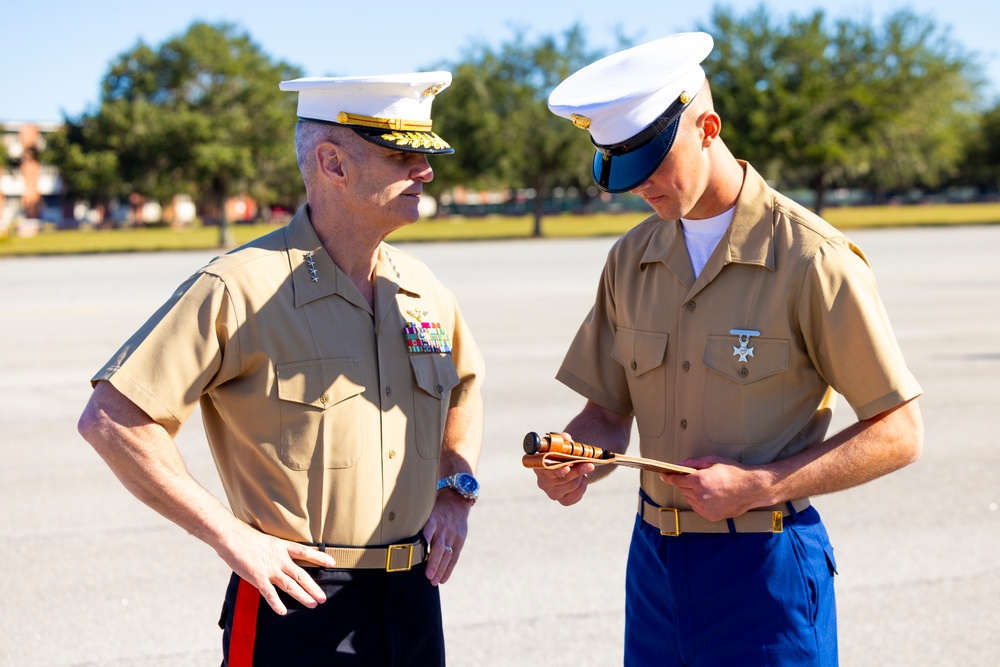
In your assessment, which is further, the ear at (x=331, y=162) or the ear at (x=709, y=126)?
the ear at (x=331, y=162)

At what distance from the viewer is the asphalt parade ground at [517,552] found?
4617mm

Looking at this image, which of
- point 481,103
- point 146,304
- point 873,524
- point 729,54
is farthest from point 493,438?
point 729,54

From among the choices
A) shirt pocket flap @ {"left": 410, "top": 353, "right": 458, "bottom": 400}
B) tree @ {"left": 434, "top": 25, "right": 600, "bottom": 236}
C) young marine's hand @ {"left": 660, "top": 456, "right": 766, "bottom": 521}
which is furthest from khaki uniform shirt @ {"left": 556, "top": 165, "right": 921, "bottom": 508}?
tree @ {"left": 434, "top": 25, "right": 600, "bottom": 236}

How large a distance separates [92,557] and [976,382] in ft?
26.1

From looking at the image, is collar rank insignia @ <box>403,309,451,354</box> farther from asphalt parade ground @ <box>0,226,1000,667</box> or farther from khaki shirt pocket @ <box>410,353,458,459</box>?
asphalt parade ground @ <box>0,226,1000,667</box>

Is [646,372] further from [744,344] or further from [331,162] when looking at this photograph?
[331,162]

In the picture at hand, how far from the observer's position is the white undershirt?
2.78 meters

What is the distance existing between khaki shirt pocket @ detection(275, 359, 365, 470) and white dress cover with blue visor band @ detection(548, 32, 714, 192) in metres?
0.85

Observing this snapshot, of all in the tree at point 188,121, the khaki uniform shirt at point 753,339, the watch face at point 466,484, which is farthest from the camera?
the tree at point 188,121

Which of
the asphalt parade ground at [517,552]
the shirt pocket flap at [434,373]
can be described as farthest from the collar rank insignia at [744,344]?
the asphalt parade ground at [517,552]

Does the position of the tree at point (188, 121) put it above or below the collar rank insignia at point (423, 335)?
below

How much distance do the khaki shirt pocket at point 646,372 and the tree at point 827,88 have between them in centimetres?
4549

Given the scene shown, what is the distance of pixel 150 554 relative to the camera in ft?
18.5

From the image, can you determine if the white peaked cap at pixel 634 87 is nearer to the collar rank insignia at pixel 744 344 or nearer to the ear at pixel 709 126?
the ear at pixel 709 126
